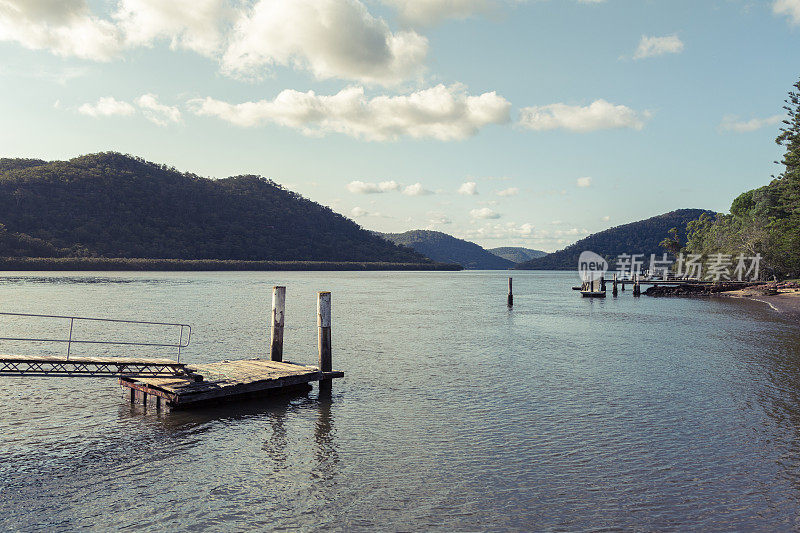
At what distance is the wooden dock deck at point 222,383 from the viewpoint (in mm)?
14961

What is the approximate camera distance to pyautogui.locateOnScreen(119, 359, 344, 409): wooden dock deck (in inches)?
589

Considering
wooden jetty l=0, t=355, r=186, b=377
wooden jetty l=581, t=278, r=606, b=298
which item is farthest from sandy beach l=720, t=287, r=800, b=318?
wooden jetty l=0, t=355, r=186, b=377

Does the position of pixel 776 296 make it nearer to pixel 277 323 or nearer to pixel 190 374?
pixel 277 323

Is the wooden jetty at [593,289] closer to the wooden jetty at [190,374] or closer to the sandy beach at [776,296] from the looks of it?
the sandy beach at [776,296]

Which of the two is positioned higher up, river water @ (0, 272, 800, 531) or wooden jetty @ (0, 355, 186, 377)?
Result: wooden jetty @ (0, 355, 186, 377)

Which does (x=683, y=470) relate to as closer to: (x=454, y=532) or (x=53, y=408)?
(x=454, y=532)

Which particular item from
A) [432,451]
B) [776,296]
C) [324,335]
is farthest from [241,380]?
[776,296]

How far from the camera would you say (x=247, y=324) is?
38.7 metres

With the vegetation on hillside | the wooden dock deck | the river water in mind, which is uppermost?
the vegetation on hillside

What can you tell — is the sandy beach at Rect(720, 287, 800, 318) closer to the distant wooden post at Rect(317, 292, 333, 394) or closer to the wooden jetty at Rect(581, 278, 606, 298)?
the wooden jetty at Rect(581, 278, 606, 298)

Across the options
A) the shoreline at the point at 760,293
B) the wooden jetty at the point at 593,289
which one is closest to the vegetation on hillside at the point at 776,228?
the shoreline at the point at 760,293

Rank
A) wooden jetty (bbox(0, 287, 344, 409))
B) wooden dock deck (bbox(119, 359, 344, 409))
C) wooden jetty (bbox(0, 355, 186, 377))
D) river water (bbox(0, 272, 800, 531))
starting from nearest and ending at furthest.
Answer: river water (bbox(0, 272, 800, 531)), wooden jetty (bbox(0, 355, 186, 377)), wooden jetty (bbox(0, 287, 344, 409)), wooden dock deck (bbox(119, 359, 344, 409))

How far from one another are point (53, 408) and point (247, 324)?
76.0 feet

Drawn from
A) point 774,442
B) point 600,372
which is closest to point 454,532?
point 774,442
